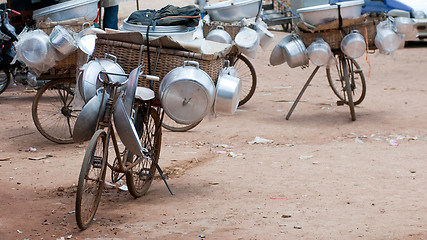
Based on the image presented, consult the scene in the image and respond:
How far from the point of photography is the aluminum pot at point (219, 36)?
8.72 meters

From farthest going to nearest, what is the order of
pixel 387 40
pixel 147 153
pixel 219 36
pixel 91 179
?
pixel 219 36
pixel 387 40
pixel 147 153
pixel 91 179

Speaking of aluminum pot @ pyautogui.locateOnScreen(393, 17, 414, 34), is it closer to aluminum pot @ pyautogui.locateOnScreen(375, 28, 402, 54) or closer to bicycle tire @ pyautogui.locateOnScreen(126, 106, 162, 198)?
aluminum pot @ pyautogui.locateOnScreen(375, 28, 402, 54)

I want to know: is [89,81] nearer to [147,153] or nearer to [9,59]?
[147,153]

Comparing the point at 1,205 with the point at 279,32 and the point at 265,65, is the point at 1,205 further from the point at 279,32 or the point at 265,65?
the point at 279,32

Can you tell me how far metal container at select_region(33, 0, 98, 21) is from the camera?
6820mm

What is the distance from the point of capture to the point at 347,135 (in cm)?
789

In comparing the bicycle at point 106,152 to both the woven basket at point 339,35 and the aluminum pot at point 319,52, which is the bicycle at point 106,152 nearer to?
the aluminum pot at point 319,52

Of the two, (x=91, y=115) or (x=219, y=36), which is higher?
(x=219, y=36)

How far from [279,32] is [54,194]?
13.4m

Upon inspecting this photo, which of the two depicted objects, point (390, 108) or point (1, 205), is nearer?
point (1, 205)

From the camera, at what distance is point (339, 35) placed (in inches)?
322

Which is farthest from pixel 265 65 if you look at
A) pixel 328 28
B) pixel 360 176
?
pixel 360 176

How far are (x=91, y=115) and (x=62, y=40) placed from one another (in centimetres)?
247

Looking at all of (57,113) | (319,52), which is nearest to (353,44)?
(319,52)
